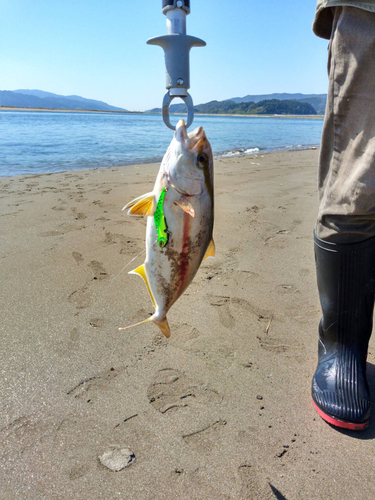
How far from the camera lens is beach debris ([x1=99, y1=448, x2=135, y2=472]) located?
1695 mm

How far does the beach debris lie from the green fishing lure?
1.10 metres

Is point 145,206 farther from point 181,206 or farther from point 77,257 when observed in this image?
point 77,257

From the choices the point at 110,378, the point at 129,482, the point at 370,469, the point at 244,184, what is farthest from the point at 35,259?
the point at 244,184

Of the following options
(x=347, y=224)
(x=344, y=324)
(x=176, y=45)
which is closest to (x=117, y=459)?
(x=344, y=324)

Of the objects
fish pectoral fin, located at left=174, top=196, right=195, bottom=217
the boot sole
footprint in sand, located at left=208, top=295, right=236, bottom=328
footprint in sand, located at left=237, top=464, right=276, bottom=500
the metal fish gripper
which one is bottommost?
footprint in sand, located at left=237, top=464, right=276, bottom=500

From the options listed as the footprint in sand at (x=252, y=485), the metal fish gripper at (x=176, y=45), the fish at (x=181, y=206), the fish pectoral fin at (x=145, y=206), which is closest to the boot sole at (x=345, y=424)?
the footprint in sand at (x=252, y=485)

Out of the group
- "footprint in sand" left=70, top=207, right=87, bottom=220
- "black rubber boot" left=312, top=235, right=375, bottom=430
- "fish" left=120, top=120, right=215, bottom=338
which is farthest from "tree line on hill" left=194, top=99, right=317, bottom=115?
"fish" left=120, top=120, right=215, bottom=338

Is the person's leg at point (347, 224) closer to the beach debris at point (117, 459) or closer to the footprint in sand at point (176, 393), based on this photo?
the footprint in sand at point (176, 393)

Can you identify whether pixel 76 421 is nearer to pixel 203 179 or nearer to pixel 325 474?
pixel 325 474

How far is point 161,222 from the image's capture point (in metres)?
1.46

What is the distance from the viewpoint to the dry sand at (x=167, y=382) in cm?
165

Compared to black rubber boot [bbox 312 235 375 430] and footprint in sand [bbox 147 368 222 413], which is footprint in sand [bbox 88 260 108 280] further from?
black rubber boot [bbox 312 235 375 430]

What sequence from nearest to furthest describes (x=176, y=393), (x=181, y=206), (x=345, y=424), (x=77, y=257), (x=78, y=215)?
(x=181, y=206) → (x=345, y=424) → (x=176, y=393) → (x=77, y=257) → (x=78, y=215)

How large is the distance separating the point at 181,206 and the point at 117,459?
4.25ft
